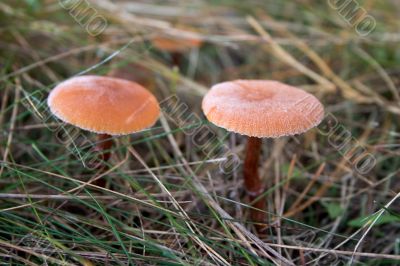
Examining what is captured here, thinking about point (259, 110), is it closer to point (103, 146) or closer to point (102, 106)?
point (102, 106)

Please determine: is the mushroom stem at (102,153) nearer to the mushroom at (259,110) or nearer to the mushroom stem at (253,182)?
the mushroom at (259,110)

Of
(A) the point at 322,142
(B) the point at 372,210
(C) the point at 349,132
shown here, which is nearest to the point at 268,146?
(A) the point at 322,142

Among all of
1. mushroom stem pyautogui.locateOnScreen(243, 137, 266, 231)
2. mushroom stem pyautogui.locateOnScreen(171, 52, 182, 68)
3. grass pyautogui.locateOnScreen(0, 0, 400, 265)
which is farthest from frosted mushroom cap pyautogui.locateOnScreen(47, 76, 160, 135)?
mushroom stem pyautogui.locateOnScreen(171, 52, 182, 68)

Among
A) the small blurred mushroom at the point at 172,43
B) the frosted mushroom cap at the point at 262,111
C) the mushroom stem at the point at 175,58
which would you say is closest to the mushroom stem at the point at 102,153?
the frosted mushroom cap at the point at 262,111

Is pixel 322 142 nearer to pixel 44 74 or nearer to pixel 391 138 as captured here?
pixel 391 138

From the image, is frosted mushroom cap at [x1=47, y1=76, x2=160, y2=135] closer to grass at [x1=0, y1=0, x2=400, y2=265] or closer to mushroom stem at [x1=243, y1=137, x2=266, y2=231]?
grass at [x1=0, y1=0, x2=400, y2=265]

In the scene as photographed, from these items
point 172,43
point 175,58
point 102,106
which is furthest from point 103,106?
point 175,58
